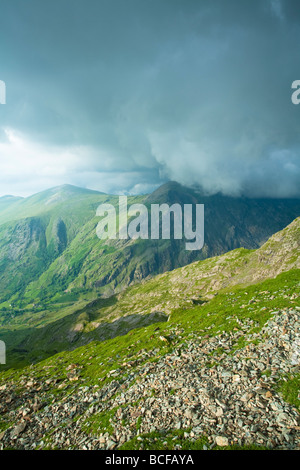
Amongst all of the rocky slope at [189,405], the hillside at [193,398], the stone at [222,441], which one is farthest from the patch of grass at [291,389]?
the stone at [222,441]

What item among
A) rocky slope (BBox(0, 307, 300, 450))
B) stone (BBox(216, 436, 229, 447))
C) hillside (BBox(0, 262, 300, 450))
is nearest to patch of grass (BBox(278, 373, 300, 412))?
hillside (BBox(0, 262, 300, 450))

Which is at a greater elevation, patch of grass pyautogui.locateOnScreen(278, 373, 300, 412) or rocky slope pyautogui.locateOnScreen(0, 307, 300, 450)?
patch of grass pyautogui.locateOnScreen(278, 373, 300, 412)

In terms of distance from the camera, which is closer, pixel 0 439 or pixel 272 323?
pixel 0 439

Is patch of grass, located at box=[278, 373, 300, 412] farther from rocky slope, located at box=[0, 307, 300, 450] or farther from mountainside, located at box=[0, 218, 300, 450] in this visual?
rocky slope, located at box=[0, 307, 300, 450]

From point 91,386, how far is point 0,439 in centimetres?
928

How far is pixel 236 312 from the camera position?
101 ft

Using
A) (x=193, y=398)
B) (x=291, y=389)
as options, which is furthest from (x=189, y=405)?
(x=291, y=389)

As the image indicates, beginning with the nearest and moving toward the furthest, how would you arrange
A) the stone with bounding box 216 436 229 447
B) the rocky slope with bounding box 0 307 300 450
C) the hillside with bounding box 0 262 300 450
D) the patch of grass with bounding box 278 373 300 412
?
the stone with bounding box 216 436 229 447 < the rocky slope with bounding box 0 307 300 450 < the hillside with bounding box 0 262 300 450 < the patch of grass with bounding box 278 373 300 412

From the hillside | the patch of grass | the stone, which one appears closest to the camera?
the stone

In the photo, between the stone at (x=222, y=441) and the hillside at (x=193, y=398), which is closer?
the stone at (x=222, y=441)

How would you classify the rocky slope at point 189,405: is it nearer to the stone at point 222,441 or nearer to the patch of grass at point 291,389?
the stone at point 222,441

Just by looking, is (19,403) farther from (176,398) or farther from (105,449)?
(176,398)
